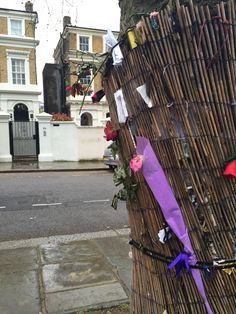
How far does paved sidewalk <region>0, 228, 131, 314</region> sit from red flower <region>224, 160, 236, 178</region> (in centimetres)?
203

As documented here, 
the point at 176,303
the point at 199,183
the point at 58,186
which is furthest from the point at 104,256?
the point at 58,186

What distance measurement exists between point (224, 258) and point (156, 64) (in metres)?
0.88

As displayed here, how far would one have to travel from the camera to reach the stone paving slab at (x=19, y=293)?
2.98 meters

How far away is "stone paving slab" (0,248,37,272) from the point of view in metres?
4.00

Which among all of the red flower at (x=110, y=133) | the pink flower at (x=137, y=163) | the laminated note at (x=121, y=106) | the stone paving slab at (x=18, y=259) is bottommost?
the stone paving slab at (x=18, y=259)

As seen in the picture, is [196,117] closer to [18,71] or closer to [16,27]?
[18,71]

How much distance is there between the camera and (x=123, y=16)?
1.83 metres

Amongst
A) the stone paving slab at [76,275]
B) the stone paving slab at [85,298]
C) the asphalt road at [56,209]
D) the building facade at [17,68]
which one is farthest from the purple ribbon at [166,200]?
the building facade at [17,68]

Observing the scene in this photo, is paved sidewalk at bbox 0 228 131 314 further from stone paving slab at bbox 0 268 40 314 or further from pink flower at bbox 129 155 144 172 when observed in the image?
pink flower at bbox 129 155 144 172

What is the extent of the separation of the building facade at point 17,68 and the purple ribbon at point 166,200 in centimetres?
3009

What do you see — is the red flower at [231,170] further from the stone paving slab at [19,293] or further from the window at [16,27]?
the window at [16,27]

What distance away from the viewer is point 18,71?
3083 cm

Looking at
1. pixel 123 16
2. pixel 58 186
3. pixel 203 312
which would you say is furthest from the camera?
pixel 58 186

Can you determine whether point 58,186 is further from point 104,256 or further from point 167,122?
point 167,122
